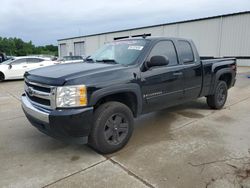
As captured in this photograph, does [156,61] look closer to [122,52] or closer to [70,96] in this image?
[122,52]

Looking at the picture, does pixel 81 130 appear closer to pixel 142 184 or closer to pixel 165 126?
pixel 142 184

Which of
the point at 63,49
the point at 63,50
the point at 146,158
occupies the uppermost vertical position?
the point at 63,49

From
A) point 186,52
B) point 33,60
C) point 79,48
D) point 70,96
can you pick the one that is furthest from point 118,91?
point 79,48

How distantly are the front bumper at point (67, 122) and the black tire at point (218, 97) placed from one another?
3.82 meters


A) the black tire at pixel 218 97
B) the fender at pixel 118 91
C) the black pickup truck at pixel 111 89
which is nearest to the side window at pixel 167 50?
the black pickup truck at pixel 111 89

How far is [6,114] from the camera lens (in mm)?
5672

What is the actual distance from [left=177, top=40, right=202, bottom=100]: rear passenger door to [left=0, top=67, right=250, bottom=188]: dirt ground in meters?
0.70

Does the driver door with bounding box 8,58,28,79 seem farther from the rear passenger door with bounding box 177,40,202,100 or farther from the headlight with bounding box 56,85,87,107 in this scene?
the headlight with bounding box 56,85,87,107

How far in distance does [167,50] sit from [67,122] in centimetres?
250

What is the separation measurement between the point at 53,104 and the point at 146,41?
2084 mm

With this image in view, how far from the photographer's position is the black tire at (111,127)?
3.09 meters

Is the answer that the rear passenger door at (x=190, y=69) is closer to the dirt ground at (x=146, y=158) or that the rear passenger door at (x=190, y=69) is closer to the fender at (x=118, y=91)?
the dirt ground at (x=146, y=158)

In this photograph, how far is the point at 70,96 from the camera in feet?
9.16

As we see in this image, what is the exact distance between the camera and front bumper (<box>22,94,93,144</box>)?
2.79 metres
